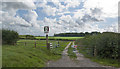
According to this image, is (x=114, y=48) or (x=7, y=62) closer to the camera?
(x=7, y=62)

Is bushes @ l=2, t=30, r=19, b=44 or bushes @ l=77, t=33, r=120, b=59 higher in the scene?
bushes @ l=2, t=30, r=19, b=44

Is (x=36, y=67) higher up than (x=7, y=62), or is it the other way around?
(x=7, y=62)

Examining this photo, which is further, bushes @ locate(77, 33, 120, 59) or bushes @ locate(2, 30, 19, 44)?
bushes @ locate(2, 30, 19, 44)

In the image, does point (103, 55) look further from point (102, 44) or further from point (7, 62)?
point (7, 62)

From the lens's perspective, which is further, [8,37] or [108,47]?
[8,37]

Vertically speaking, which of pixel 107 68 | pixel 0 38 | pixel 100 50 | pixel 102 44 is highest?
pixel 0 38

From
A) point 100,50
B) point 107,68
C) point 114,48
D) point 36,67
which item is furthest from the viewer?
point 100,50

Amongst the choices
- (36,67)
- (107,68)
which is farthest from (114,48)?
(36,67)

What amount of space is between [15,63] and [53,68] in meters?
2.27

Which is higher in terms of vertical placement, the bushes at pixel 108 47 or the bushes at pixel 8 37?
the bushes at pixel 8 37

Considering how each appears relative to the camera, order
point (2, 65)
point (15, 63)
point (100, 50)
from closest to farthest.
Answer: point (2, 65), point (15, 63), point (100, 50)

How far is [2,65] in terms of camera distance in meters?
5.30

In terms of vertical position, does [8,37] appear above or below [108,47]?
above

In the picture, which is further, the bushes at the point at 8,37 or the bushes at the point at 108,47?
the bushes at the point at 8,37
